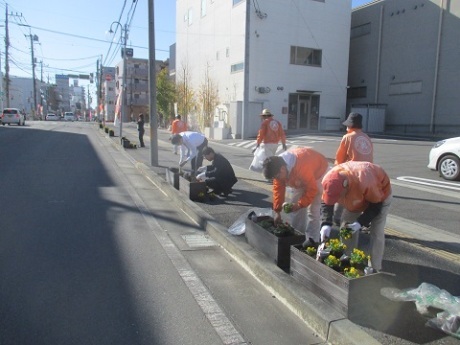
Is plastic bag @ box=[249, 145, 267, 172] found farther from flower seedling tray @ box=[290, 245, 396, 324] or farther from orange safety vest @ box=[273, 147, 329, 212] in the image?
flower seedling tray @ box=[290, 245, 396, 324]

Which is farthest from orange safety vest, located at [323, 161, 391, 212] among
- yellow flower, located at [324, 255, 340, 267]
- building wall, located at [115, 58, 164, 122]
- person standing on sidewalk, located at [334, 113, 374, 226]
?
building wall, located at [115, 58, 164, 122]

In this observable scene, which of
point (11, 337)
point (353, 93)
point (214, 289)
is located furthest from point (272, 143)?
point (353, 93)

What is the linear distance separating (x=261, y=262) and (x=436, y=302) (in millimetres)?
1686

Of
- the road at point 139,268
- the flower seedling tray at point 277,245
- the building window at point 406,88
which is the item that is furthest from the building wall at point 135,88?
the flower seedling tray at point 277,245

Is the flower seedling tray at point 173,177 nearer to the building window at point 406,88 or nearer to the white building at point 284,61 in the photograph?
the white building at point 284,61

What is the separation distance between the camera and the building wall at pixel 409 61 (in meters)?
25.1

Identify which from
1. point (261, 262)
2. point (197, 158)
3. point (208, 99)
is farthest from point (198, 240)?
point (208, 99)

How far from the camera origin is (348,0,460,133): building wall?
82.4 ft

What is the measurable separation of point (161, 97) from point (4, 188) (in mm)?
33013

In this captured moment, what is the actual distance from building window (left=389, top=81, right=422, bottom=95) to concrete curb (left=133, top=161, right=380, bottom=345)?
25934 mm

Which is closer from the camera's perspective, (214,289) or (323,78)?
(214,289)

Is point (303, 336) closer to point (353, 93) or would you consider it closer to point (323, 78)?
point (323, 78)

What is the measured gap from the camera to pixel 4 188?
8.33 m

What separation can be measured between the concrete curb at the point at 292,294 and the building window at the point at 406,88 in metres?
25.9
